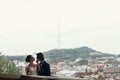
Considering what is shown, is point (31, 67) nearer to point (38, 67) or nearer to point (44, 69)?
point (38, 67)

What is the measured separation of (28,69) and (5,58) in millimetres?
19443

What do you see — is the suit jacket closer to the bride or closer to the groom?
the groom

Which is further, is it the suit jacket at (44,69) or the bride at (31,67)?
the bride at (31,67)

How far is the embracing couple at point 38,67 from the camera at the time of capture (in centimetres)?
553

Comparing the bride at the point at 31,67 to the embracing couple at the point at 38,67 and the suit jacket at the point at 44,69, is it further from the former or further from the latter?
the suit jacket at the point at 44,69

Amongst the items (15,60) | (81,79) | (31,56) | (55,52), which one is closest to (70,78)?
(81,79)

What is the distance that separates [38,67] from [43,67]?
16 cm

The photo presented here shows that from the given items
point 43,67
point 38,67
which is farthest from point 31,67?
point 43,67

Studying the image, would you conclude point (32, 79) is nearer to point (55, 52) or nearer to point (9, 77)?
point (9, 77)

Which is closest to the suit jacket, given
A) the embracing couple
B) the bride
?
the embracing couple

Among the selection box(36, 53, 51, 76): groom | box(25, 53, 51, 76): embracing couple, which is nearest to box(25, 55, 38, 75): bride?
box(25, 53, 51, 76): embracing couple

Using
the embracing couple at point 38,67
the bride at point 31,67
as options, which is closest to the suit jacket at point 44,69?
the embracing couple at point 38,67

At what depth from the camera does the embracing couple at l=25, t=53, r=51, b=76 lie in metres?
5.53

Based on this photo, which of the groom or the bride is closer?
the groom
